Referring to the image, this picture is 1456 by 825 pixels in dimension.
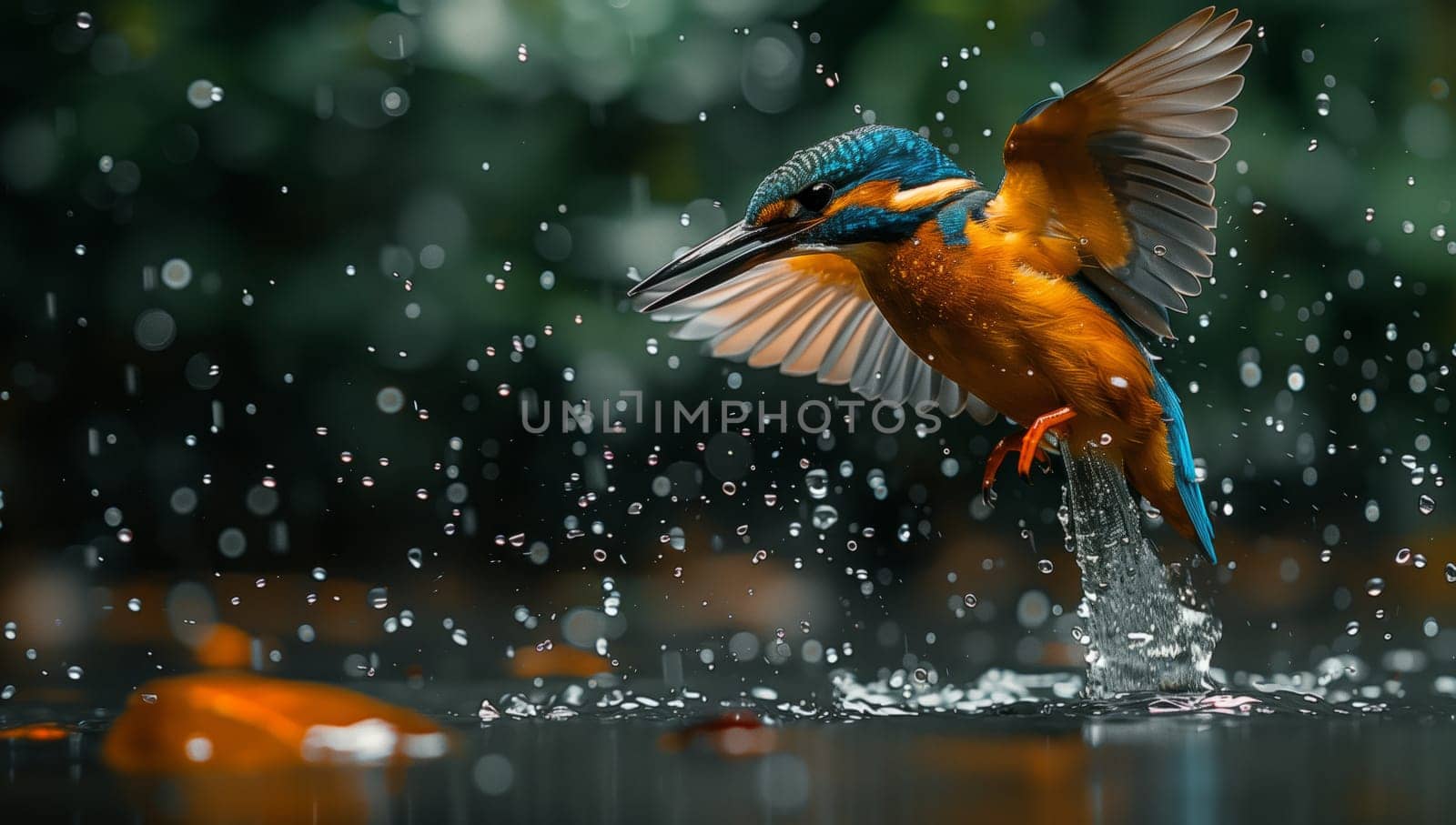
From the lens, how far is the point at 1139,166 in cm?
178

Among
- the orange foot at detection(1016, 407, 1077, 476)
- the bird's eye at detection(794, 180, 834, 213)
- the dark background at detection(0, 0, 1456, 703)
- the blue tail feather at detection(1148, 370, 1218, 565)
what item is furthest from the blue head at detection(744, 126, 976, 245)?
the dark background at detection(0, 0, 1456, 703)

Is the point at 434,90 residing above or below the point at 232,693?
above

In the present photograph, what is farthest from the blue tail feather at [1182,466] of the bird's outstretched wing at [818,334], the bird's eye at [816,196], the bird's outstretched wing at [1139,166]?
the bird's eye at [816,196]

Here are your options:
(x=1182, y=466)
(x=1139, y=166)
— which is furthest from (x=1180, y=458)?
(x=1139, y=166)

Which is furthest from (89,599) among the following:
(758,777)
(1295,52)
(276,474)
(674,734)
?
(1295,52)

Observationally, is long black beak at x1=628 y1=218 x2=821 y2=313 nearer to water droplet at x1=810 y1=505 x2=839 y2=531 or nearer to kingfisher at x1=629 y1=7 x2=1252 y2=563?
kingfisher at x1=629 y1=7 x2=1252 y2=563

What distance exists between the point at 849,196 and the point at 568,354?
49.5 inches

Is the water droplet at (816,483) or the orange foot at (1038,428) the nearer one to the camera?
the orange foot at (1038,428)

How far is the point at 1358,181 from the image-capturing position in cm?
293

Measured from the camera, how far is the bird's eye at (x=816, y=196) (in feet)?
5.85

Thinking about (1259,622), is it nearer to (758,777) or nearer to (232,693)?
(758,777)

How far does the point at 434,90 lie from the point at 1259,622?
2013 mm

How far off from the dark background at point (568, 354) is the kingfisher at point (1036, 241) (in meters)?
0.96

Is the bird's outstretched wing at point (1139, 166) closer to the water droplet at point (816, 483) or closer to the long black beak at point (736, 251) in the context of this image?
the long black beak at point (736, 251)
